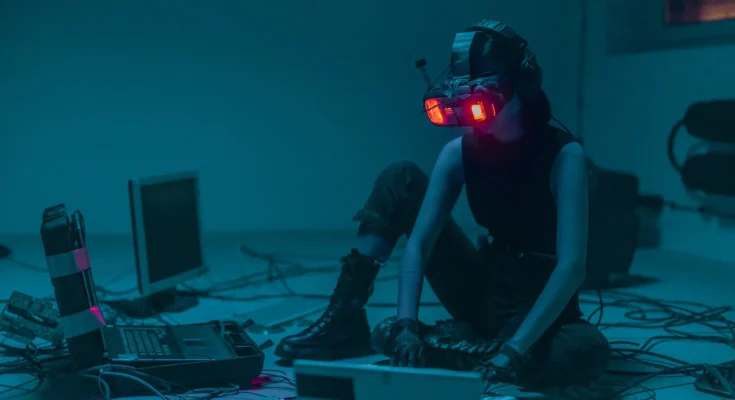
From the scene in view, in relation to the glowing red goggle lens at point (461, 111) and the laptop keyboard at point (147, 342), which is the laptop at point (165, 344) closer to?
the laptop keyboard at point (147, 342)

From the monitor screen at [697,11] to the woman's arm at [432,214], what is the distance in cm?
243

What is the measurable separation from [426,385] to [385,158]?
3.47 metres

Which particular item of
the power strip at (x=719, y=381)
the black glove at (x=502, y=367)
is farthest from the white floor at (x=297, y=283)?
the black glove at (x=502, y=367)

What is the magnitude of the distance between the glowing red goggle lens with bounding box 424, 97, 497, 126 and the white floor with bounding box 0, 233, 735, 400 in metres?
0.75

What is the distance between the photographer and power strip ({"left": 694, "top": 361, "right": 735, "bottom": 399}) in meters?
1.84

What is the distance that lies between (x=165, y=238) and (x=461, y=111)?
1.59m

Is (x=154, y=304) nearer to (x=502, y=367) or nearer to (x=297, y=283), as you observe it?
(x=297, y=283)

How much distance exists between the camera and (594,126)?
14.5ft

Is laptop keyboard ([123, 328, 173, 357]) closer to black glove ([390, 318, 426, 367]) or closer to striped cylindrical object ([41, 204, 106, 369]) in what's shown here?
striped cylindrical object ([41, 204, 106, 369])

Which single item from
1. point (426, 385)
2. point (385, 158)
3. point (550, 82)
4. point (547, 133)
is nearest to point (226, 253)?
point (385, 158)

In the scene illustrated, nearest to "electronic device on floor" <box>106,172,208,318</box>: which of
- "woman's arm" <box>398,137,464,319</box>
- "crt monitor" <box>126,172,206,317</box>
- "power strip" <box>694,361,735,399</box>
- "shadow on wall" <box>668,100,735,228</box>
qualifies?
"crt monitor" <box>126,172,206,317</box>

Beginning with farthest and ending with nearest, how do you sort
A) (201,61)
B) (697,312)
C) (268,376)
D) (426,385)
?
1. (201,61)
2. (697,312)
3. (268,376)
4. (426,385)

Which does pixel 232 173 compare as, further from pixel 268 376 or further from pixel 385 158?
pixel 268 376

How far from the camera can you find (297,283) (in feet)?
10.9
